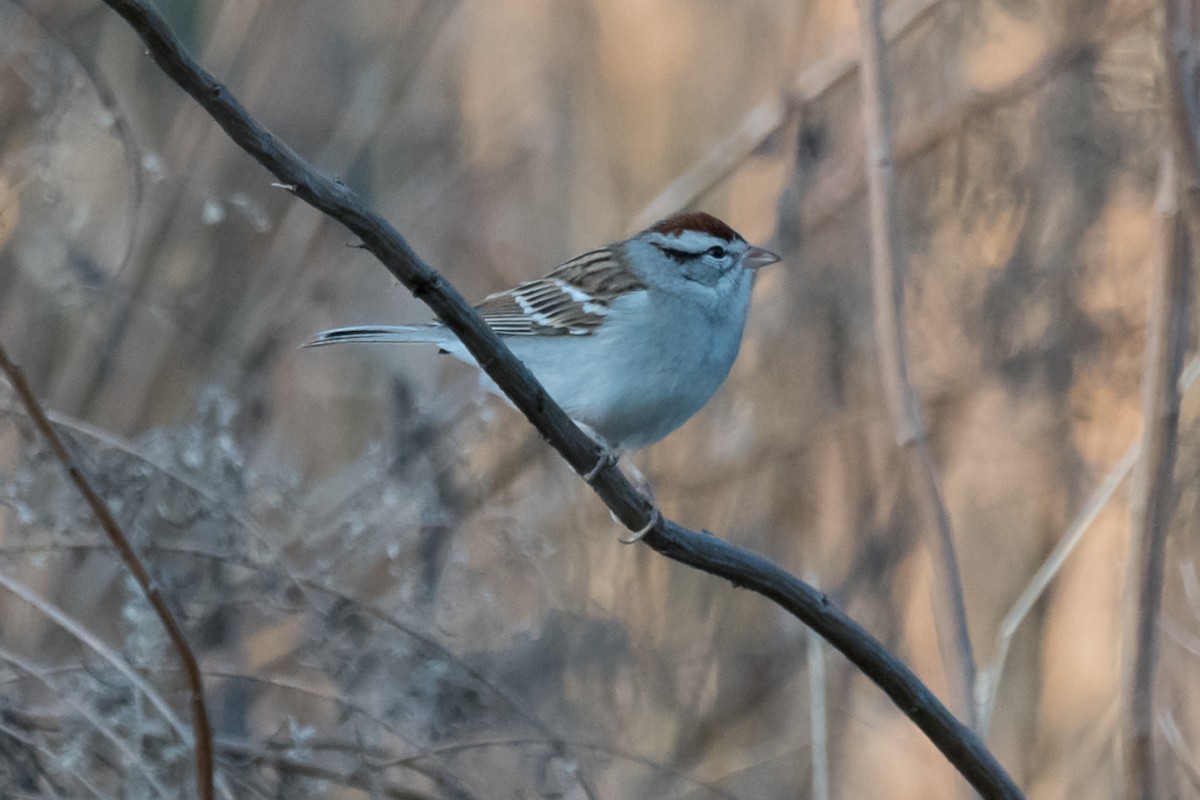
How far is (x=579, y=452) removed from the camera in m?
1.34

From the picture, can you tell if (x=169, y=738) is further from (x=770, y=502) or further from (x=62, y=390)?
(x=770, y=502)

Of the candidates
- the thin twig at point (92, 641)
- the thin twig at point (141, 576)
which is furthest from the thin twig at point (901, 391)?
the thin twig at point (92, 641)

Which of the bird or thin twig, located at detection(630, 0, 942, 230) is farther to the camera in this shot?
thin twig, located at detection(630, 0, 942, 230)

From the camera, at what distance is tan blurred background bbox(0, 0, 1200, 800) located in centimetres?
262

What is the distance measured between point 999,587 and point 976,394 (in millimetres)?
497

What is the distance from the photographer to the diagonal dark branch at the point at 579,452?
1002 mm

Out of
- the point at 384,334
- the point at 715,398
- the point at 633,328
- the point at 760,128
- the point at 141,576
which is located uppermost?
the point at 760,128

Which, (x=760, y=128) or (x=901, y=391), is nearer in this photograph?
(x=901, y=391)

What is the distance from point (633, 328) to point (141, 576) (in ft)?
3.34

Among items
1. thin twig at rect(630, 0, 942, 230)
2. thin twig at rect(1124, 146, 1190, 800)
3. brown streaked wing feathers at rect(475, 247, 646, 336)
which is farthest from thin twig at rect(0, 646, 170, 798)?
thin twig at rect(630, 0, 942, 230)

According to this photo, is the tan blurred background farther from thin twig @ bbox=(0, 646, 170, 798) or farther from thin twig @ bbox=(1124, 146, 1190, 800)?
thin twig @ bbox=(1124, 146, 1190, 800)

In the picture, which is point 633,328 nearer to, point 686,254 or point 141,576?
point 686,254

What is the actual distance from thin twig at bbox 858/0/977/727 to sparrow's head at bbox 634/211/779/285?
748mm

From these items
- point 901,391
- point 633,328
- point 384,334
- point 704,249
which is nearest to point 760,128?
point 704,249
